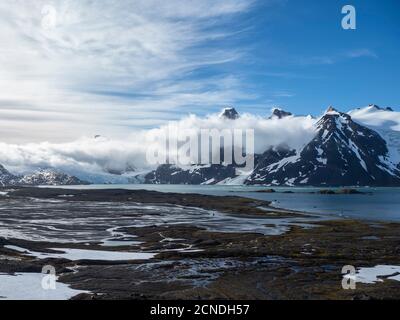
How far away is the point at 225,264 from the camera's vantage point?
60.1 metres

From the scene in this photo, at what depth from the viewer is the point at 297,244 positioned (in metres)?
78.3

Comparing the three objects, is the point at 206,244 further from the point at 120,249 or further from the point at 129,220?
the point at 129,220

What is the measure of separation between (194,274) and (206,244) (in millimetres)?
25172

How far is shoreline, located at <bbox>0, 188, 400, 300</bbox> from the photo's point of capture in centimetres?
4488

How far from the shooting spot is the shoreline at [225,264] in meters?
44.9
